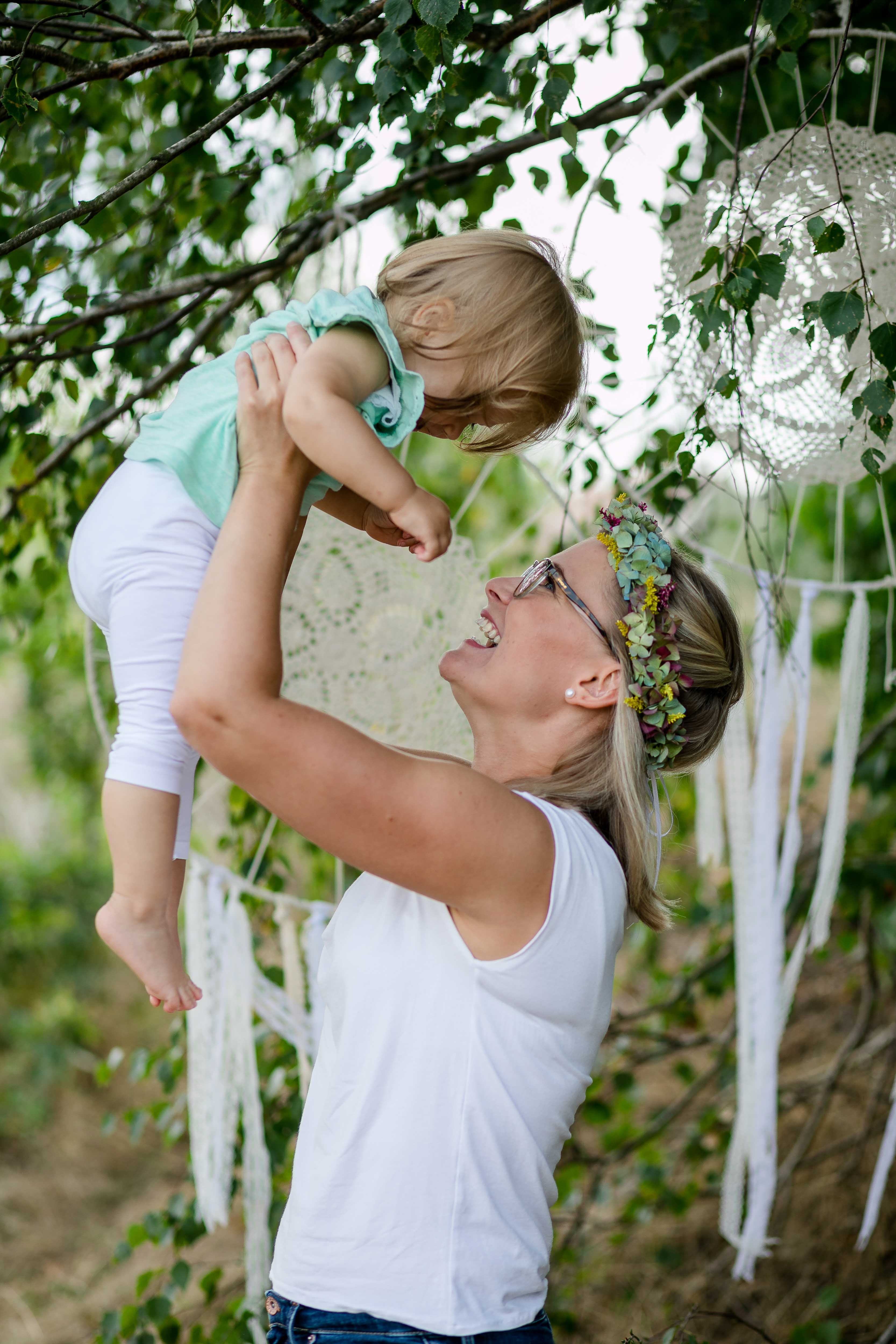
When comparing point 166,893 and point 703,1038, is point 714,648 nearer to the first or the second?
point 166,893

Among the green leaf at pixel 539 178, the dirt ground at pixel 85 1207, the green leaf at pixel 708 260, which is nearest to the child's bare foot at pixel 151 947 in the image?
the green leaf at pixel 708 260

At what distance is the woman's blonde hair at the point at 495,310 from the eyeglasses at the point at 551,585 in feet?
0.58

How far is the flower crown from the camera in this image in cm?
118

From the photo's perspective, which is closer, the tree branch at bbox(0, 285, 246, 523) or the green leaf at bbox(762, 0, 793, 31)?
the green leaf at bbox(762, 0, 793, 31)

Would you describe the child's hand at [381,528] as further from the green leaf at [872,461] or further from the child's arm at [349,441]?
the green leaf at [872,461]

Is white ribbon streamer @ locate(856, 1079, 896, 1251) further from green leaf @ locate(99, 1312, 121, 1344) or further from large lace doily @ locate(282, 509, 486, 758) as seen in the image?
green leaf @ locate(99, 1312, 121, 1344)

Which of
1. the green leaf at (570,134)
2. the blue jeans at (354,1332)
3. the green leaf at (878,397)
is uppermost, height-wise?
the green leaf at (570,134)

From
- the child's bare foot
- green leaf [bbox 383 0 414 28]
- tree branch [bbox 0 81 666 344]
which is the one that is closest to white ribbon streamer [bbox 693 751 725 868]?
the child's bare foot

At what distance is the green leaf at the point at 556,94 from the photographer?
1265 millimetres

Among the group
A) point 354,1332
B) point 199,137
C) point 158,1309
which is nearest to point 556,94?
point 199,137

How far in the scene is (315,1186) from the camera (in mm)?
1016

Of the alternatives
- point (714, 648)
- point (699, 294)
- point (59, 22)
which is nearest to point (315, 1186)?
point (714, 648)

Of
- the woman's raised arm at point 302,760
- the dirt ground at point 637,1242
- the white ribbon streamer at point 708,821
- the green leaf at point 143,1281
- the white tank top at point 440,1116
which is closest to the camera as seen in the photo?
the woman's raised arm at point 302,760

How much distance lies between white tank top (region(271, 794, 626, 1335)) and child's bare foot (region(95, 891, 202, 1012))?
177mm
